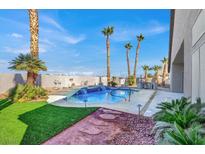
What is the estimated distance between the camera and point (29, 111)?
8141 mm

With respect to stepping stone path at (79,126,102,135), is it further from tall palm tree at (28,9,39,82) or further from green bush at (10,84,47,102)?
tall palm tree at (28,9,39,82)

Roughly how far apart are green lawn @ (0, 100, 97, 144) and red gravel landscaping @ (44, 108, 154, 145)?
0.31 metres

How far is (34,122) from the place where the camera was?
6.58 m

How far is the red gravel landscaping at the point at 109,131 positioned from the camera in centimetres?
533

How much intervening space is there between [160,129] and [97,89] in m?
12.3

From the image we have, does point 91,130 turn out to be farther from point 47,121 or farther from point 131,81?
point 131,81

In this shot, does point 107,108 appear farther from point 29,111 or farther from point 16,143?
point 16,143

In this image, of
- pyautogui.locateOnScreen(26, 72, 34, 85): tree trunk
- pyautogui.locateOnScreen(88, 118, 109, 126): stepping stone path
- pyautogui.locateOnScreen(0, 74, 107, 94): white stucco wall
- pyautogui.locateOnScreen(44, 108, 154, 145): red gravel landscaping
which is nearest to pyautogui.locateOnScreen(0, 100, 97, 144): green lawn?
pyautogui.locateOnScreen(44, 108, 154, 145): red gravel landscaping

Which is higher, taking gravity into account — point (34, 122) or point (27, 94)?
point (27, 94)

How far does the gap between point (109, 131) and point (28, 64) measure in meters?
6.34

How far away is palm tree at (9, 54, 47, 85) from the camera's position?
10609mm

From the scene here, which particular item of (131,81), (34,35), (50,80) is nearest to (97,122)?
(34,35)

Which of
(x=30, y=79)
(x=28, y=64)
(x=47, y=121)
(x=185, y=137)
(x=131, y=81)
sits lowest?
(x=47, y=121)
